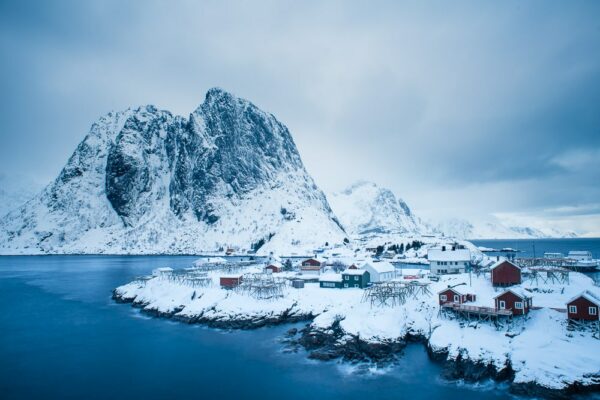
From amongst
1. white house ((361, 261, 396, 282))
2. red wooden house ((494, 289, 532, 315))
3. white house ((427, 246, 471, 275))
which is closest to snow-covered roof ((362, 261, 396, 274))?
white house ((361, 261, 396, 282))

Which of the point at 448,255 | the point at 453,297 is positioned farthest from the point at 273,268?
the point at 453,297

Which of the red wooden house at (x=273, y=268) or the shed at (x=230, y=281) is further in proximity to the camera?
the red wooden house at (x=273, y=268)

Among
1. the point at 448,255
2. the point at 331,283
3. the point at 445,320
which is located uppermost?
the point at 448,255

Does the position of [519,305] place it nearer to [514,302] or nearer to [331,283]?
[514,302]

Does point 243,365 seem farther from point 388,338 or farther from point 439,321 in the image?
point 439,321

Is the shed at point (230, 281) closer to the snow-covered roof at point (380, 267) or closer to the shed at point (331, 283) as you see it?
the shed at point (331, 283)

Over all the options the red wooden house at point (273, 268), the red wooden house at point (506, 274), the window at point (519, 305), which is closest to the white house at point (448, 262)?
the red wooden house at point (506, 274)

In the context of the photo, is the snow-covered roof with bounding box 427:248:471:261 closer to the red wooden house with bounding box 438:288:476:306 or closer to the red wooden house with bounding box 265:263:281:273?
the red wooden house with bounding box 438:288:476:306
